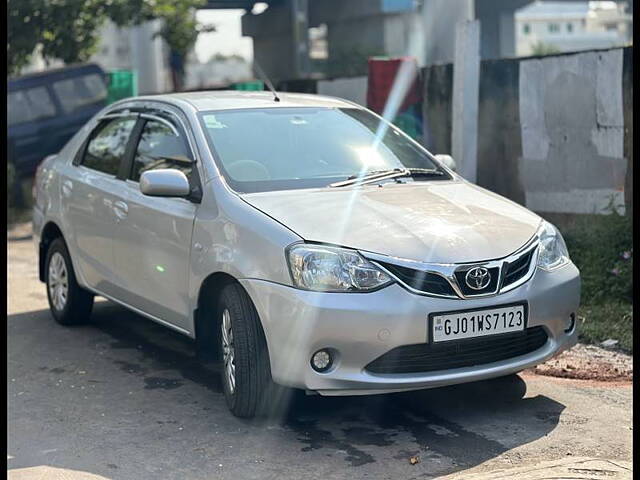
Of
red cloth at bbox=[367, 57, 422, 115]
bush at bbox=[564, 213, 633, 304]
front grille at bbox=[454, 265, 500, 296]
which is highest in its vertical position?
red cloth at bbox=[367, 57, 422, 115]

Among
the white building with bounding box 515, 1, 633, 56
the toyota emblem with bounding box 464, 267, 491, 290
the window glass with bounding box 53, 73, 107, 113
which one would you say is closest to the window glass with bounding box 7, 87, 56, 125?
the window glass with bounding box 53, 73, 107, 113

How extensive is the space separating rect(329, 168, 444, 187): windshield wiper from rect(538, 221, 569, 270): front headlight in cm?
83

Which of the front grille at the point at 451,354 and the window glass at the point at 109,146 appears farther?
the window glass at the point at 109,146

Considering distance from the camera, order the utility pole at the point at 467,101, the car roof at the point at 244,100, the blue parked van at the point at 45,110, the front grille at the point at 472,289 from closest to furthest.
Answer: the front grille at the point at 472,289 → the car roof at the point at 244,100 → the utility pole at the point at 467,101 → the blue parked van at the point at 45,110

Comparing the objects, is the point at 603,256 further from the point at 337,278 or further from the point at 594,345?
the point at 337,278

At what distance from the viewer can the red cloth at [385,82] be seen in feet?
34.8

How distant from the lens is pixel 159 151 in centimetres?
621

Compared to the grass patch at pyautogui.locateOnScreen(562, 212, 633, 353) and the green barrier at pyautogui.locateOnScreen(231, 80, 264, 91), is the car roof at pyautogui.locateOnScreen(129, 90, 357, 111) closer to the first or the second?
the grass patch at pyautogui.locateOnScreen(562, 212, 633, 353)

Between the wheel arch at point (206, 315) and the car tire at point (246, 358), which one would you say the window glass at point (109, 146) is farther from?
the car tire at point (246, 358)

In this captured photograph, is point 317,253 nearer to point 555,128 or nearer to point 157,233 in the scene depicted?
point 157,233

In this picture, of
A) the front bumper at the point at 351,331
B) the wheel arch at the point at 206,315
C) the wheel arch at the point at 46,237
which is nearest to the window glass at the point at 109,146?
the wheel arch at the point at 46,237

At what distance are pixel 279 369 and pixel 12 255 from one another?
7.30 meters

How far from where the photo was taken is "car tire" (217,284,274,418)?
4.80m

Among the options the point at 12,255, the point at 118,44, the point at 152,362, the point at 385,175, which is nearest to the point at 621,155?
the point at 385,175
